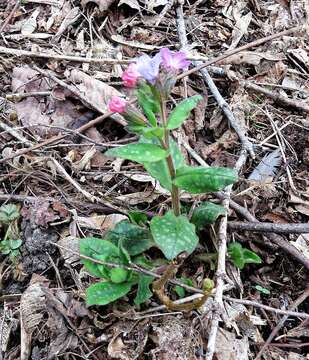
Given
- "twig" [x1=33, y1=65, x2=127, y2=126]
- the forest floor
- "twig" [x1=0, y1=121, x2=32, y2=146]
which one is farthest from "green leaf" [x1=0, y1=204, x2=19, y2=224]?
"twig" [x1=33, y1=65, x2=127, y2=126]

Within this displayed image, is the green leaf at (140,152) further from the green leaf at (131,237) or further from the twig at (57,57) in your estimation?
the twig at (57,57)

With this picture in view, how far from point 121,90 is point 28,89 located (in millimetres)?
466

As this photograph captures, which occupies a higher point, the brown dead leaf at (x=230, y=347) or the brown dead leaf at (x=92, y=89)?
the brown dead leaf at (x=92, y=89)

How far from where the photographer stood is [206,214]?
1.96m

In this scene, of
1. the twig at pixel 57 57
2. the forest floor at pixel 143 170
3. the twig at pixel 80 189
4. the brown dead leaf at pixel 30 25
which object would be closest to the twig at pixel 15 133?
the forest floor at pixel 143 170

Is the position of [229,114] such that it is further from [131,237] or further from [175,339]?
[175,339]

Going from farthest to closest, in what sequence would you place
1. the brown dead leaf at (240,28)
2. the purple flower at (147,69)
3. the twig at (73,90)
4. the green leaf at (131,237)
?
the brown dead leaf at (240,28)
the twig at (73,90)
the green leaf at (131,237)
the purple flower at (147,69)

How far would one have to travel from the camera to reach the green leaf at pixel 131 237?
6.38 ft

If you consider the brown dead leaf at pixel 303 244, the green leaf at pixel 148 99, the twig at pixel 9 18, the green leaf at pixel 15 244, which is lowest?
the brown dead leaf at pixel 303 244

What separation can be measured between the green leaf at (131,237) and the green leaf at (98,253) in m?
0.05

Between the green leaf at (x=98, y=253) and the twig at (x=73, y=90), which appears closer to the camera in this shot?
the green leaf at (x=98, y=253)

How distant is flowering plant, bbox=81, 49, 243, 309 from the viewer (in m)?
1.67

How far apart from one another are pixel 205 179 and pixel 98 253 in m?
0.45

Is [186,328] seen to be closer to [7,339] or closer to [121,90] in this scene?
[7,339]
